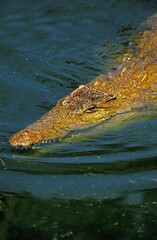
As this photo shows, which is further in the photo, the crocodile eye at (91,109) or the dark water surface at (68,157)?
the crocodile eye at (91,109)

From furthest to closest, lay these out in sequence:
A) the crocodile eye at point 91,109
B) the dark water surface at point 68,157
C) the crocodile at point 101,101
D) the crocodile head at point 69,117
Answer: the crocodile eye at point 91,109 → the crocodile at point 101,101 → the crocodile head at point 69,117 → the dark water surface at point 68,157

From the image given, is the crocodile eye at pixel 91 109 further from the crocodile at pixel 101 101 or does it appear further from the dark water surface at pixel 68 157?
the dark water surface at pixel 68 157

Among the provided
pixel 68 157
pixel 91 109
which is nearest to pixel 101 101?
pixel 91 109

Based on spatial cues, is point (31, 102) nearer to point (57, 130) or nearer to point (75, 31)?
point (57, 130)

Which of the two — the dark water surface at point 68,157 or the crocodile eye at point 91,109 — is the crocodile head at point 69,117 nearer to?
the crocodile eye at point 91,109

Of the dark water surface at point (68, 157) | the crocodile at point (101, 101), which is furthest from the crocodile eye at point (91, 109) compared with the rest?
the dark water surface at point (68, 157)

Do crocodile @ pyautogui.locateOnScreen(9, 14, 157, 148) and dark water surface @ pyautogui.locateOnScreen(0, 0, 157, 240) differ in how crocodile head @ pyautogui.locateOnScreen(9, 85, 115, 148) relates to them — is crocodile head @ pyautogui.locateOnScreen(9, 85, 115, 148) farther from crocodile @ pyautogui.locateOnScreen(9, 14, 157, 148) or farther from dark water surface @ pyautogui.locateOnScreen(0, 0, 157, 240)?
dark water surface @ pyautogui.locateOnScreen(0, 0, 157, 240)

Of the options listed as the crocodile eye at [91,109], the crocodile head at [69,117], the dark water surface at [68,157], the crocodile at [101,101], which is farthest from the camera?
the crocodile eye at [91,109]
